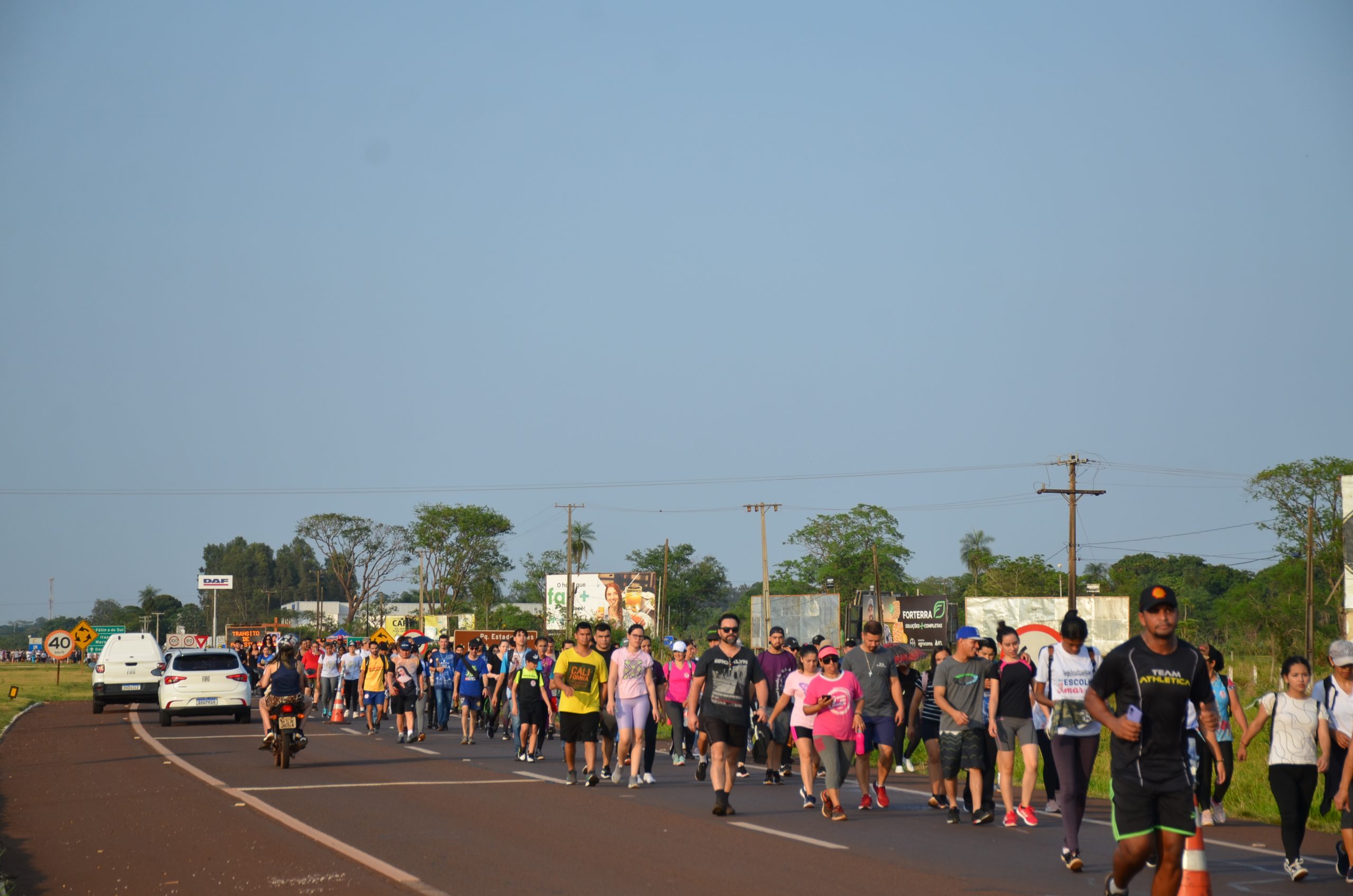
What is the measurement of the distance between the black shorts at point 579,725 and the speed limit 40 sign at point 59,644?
31.7 metres

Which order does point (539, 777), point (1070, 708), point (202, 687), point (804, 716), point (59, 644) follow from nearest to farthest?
point (1070, 708) → point (804, 716) → point (539, 777) → point (202, 687) → point (59, 644)

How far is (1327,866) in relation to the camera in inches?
407

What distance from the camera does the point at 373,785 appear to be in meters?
15.5

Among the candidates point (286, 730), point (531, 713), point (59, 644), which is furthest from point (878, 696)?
point (59, 644)

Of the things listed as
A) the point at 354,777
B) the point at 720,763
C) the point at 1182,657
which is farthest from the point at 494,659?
the point at 1182,657

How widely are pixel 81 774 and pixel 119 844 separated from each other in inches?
266

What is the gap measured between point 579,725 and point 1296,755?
8.02 meters

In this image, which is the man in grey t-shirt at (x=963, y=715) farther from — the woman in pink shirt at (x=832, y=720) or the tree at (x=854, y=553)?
the tree at (x=854, y=553)

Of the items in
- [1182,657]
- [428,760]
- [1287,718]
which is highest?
[1182,657]

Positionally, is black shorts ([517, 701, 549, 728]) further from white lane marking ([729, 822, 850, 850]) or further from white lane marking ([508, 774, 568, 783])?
white lane marking ([729, 822, 850, 850])

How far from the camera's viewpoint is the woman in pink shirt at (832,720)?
41.9ft

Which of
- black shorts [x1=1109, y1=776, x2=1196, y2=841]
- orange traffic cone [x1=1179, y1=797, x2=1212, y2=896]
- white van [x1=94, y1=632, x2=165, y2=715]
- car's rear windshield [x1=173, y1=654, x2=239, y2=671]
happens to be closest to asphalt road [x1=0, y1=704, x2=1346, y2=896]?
orange traffic cone [x1=1179, y1=797, x2=1212, y2=896]

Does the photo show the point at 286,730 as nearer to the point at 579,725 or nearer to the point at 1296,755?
the point at 579,725

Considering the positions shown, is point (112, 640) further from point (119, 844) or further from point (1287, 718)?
point (1287, 718)
